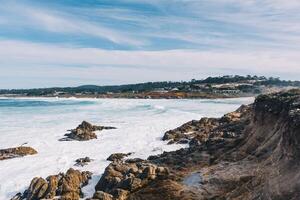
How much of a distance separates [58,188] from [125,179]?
2.50 m

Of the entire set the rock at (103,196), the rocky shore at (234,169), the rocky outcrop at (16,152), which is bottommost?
the rocky outcrop at (16,152)

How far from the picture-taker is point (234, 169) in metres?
14.1

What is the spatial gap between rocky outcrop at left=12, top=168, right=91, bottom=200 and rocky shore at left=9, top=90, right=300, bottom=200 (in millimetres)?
96

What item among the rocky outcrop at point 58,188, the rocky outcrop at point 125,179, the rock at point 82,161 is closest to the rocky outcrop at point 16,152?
the rock at point 82,161

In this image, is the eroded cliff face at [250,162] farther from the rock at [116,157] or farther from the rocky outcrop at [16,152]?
the rocky outcrop at [16,152]

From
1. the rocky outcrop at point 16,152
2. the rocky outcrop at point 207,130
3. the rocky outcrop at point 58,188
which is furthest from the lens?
the rocky outcrop at point 16,152

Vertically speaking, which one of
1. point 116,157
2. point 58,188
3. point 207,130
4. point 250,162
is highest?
point 250,162

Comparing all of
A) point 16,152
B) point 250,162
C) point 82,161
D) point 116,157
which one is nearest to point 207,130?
point 116,157

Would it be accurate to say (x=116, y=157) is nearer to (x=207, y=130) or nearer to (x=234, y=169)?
(x=207, y=130)

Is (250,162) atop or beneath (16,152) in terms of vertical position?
atop

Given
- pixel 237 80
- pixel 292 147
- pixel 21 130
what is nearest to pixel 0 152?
pixel 21 130

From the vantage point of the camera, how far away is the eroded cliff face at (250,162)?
36.4 ft

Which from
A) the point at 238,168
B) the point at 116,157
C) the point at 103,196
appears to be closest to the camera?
the point at 103,196

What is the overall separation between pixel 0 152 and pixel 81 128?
29.8ft
